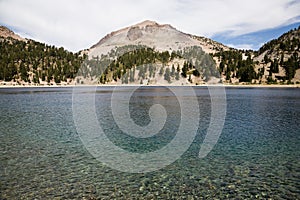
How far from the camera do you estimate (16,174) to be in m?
18.9

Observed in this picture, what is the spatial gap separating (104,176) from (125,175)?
1.68 metres

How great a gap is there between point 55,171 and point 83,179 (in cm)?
303

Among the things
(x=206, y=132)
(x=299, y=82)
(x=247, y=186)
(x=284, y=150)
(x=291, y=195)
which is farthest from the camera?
(x=299, y=82)

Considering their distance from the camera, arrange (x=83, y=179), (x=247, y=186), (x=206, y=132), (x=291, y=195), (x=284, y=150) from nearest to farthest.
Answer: (x=291, y=195) < (x=247, y=186) < (x=83, y=179) < (x=284, y=150) < (x=206, y=132)

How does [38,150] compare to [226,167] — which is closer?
[226,167]

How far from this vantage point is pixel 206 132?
3334 centimetres

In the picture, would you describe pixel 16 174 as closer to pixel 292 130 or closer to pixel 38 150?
pixel 38 150

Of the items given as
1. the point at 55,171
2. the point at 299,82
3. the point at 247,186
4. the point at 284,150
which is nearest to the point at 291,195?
the point at 247,186

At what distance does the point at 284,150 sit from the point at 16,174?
25.3m

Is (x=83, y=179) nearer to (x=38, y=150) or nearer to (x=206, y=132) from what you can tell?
(x=38, y=150)

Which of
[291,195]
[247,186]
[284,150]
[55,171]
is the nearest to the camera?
[291,195]

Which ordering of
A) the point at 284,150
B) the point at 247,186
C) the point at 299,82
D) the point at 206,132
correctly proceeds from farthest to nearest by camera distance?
the point at 299,82 → the point at 206,132 → the point at 284,150 → the point at 247,186

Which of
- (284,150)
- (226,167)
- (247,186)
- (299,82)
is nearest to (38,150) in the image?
(226,167)

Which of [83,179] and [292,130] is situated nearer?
[83,179]
